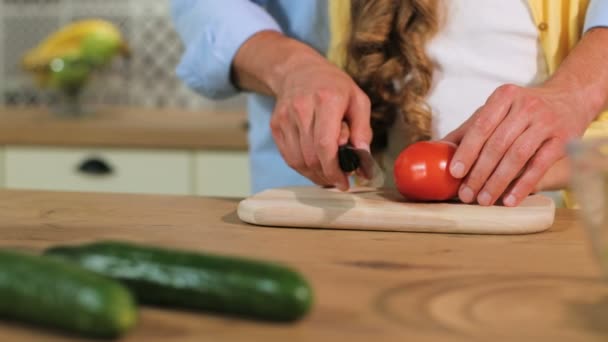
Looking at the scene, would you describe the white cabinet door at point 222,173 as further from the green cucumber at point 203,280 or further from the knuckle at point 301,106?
the green cucumber at point 203,280

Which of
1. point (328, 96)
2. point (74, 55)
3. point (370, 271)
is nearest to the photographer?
point (370, 271)

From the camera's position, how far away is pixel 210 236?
0.92 m

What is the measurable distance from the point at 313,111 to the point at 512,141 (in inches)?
9.6

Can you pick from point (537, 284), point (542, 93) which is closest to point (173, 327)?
point (537, 284)

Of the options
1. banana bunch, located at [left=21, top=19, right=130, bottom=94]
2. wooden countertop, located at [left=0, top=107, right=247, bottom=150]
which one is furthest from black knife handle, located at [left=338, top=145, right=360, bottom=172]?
banana bunch, located at [left=21, top=19, right=130, bottom=94]

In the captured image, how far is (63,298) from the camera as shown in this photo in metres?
0.55

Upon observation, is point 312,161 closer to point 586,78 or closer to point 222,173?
point 586,78

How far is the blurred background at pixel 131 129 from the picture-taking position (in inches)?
89.7

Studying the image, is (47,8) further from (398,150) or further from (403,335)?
(403,335)

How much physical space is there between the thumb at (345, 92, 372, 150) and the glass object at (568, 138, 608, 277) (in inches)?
19.4

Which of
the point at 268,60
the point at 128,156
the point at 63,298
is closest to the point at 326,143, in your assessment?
the point at 268,60

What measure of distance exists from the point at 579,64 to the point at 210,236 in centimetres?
54

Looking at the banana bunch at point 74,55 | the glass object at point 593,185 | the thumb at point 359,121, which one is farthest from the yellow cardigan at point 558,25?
the banana bunch at point 74,55

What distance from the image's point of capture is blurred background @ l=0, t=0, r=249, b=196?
7.47 feet
